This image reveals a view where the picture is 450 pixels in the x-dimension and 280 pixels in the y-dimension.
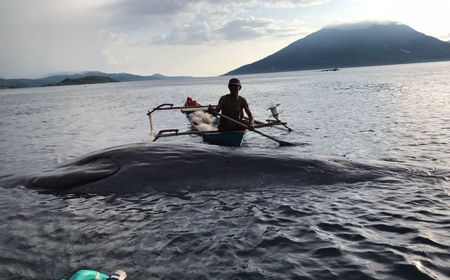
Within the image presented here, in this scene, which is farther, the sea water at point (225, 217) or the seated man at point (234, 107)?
the seated man at point (234, 107)

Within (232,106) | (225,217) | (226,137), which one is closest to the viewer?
(225,217)

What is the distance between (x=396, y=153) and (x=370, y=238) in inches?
458

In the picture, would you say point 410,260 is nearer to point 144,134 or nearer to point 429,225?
point 429,225

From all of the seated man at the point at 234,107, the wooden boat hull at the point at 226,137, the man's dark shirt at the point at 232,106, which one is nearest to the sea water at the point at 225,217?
the seated man at the point at 234,107

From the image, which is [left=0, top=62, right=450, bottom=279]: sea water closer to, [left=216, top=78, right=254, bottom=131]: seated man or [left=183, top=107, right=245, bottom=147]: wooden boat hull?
[left=216, top=78, right=254, bottom=131]: seated man

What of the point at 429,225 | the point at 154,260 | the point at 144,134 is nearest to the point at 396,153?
the point at 429,225

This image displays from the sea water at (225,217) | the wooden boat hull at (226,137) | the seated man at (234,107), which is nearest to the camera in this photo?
the sea water at (225,217)

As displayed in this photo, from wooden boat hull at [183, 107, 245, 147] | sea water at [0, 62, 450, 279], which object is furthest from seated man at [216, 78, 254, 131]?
sea water at [0, 62, 450, 279]

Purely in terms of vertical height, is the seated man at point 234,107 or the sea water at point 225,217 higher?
the seated man at point 234,107

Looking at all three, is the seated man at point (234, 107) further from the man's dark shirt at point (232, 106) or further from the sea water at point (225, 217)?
the sea water at point (225, 217)

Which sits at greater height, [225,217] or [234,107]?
[234,107]

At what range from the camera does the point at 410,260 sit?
6.87m

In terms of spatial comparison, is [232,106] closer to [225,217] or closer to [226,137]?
[226,137]

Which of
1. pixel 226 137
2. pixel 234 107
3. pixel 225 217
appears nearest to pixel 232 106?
pixel 234 107
